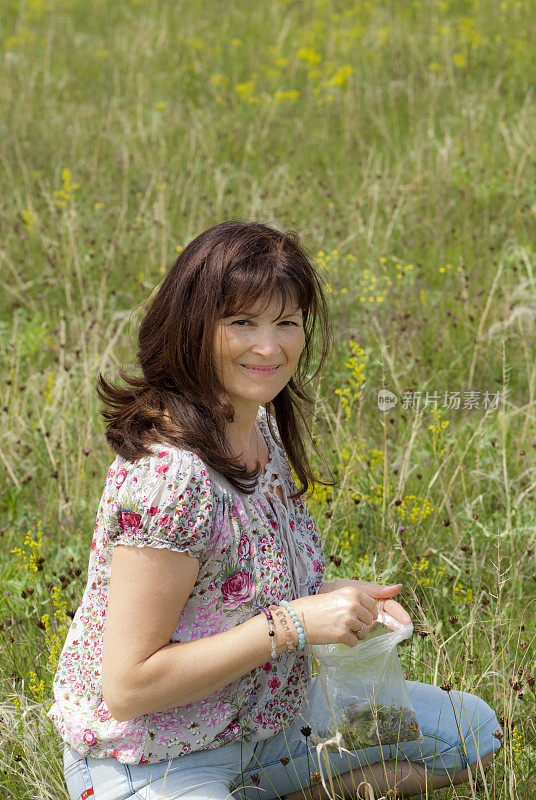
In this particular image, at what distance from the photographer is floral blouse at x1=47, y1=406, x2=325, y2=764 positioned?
1.70 m

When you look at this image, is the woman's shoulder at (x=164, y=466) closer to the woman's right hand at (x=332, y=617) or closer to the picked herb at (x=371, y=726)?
the woman's right hand at (x=332, y=617)

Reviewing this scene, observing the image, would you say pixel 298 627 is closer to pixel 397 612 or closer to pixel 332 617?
pixel 332 617

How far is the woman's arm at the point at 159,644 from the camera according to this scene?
5.43ft

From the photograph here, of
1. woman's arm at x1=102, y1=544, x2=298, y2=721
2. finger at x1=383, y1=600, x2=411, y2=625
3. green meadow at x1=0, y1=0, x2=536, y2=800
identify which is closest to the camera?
woman's arm at x1=102, y1=544, x2=298, y2=721

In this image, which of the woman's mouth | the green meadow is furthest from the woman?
the green meadow

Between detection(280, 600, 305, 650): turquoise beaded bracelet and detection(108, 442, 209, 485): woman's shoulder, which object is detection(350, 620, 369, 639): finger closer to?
detection(280, 600, 305, 650): turquoise beaded bracelet

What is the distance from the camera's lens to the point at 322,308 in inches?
82.5

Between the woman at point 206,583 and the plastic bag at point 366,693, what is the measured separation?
0.05 m

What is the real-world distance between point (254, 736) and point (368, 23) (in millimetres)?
6975

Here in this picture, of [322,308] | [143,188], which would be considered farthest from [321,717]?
[143,188]

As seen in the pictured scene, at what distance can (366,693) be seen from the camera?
1.96 m

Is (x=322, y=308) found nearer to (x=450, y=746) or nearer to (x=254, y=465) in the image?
(x=254, y=465)

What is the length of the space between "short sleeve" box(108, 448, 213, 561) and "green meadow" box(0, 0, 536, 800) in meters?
0.63

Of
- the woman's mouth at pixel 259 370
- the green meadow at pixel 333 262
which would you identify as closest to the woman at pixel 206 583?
the woman's mouth at pixel 259 370
